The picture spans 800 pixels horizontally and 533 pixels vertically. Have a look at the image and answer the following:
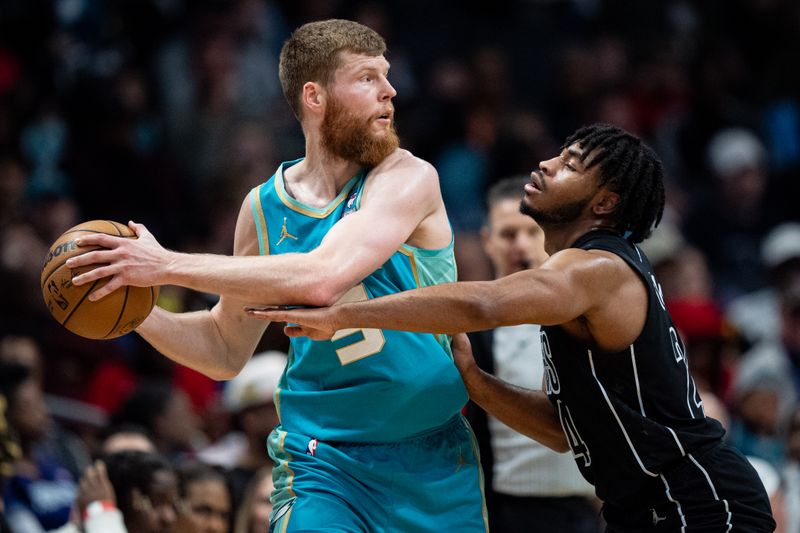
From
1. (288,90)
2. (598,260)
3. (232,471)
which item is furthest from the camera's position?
(232,471)

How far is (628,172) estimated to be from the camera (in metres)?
4.91

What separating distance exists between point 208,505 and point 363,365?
2393 mm

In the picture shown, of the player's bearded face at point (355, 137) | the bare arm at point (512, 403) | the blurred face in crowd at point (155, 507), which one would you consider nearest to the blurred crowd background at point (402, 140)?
the blurred face in crowd at point (155, 507)

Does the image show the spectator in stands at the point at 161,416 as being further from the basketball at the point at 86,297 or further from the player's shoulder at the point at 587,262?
the player's shoulder at the point at 587,262

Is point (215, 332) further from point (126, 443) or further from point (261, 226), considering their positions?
point (126, 443)

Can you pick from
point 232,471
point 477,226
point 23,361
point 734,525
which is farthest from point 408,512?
point 477,226

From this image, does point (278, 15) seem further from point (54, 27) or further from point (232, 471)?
point (232, 471)

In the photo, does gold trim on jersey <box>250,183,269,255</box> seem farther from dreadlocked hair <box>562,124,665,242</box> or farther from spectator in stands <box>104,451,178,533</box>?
spectator in stands <box>104,451,178,533</box>

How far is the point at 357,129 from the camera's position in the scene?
5137mm

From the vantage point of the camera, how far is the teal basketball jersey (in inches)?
197

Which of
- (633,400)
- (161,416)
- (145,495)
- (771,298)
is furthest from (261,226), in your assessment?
(771,298)

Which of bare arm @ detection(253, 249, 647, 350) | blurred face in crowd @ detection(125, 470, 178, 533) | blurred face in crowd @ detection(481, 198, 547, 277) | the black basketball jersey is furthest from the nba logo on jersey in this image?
blurred face in crowd @ detection(481, 198, 547, 277)

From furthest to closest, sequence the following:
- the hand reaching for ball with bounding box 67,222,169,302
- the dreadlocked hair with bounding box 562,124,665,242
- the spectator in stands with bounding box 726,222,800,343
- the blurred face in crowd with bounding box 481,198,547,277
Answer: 1. the spectator in stands with bounding box 726,222,800,343
2. the blurred face in crowd with bounding box 481,198,547,277
3. the dreadlocked hair with bounding box 562,124,665,242
4. the hand reaching for ball with bounding box 67,222,169,302

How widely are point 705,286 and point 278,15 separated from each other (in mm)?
4908
